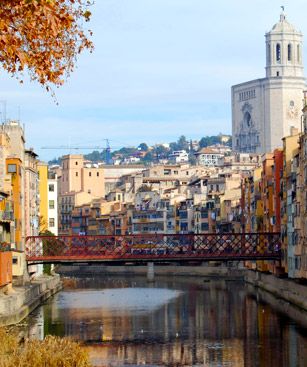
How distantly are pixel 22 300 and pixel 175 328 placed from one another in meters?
12.1

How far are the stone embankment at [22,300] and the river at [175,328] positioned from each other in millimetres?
765

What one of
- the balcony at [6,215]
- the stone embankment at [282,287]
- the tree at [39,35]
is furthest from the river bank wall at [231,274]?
the tree at [39,35]

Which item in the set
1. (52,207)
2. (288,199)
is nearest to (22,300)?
(288,199)

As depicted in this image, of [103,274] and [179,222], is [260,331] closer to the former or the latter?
[103,274]

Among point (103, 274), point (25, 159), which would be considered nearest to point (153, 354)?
point (25, 159)

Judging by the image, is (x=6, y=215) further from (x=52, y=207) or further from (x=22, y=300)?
(x=52, y=207)

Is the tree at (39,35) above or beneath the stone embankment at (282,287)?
above

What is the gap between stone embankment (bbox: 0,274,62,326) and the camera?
210 feet

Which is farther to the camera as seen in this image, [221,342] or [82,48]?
[221,342]

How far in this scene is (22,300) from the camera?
73.3 m

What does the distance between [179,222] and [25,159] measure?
2823 inches

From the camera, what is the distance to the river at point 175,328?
163 ft

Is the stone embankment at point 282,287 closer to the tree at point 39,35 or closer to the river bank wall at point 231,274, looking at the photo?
the river bank wall at point 231,274

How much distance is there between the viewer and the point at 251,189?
122 metres
